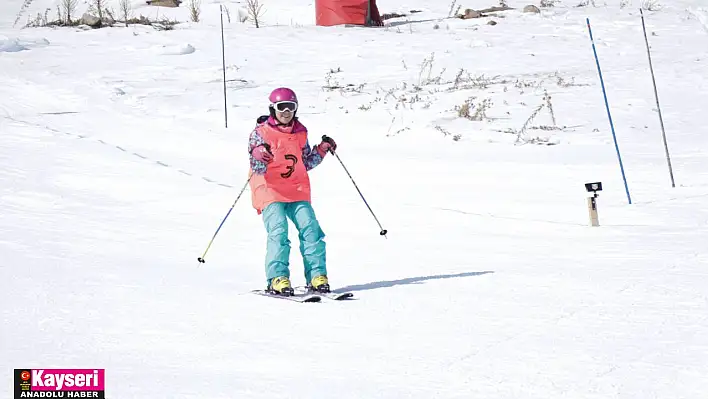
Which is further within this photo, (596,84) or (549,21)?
(549,21)

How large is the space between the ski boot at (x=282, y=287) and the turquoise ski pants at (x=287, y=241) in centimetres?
5

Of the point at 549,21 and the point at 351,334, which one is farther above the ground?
the point at 549,21

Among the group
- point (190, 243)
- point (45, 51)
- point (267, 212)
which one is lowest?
point (190, 243)

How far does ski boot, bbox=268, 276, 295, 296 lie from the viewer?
7.05 m

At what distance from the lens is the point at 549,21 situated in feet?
82.5

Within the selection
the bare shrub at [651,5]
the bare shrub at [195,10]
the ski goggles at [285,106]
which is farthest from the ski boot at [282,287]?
the bare shrub at [651,5]

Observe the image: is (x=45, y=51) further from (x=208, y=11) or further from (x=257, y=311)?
(x=257, y=311)

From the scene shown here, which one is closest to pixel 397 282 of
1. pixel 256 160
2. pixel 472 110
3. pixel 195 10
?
pixel 256 160

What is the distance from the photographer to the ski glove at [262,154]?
7039mm

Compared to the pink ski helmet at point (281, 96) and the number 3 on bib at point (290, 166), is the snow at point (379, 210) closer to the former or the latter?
the number 3 on bib at point (290, 166)

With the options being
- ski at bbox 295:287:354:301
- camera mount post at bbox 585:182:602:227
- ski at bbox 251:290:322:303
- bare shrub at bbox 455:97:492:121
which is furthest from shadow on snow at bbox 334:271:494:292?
bare shrub at bbox 455:97:492:121

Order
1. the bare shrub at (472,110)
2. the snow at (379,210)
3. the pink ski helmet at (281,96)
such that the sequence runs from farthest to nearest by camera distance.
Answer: the bare shrub at (472,110), the pink ski helmet at (281,96), the snow at (379,210)

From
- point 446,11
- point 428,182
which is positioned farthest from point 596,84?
point 446,11

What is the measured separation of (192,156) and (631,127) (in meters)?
6.59
